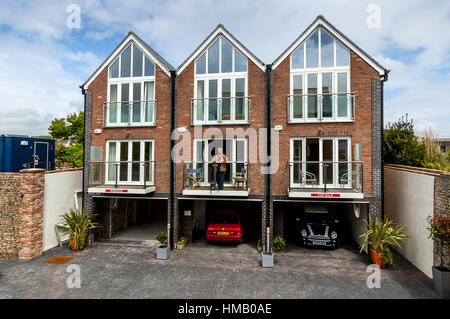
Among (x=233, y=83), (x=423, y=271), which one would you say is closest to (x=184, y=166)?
(x=233, y=83)

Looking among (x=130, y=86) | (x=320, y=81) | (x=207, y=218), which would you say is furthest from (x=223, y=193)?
(x=130, y=86)

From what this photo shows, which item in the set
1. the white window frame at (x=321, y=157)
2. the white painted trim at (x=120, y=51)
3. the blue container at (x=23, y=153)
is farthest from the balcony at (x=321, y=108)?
the blue container at (x=23, y=153)

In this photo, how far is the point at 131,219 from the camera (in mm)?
14273

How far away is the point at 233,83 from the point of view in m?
10.4

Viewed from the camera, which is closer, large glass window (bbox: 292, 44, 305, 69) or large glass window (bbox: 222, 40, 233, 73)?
large glass window (bbox: 292, 44, 305, 69)

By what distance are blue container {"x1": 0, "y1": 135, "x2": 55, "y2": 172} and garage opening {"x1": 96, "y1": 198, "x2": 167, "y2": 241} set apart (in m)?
4.92

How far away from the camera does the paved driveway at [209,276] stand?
6781 millimetres

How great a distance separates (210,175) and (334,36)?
7.57 m

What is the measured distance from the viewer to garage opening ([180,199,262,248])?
10984 mm

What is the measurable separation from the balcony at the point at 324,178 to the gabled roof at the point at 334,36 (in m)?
3.93

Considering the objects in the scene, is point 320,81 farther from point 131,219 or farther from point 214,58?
point 131,219

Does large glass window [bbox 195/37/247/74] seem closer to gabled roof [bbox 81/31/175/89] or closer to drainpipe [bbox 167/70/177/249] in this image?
drainpipe [bbox 167/70/177/249]

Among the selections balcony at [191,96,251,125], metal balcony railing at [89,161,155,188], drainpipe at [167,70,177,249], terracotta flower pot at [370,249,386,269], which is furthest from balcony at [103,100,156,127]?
terracotta flower pot at [370,249,386,269]
